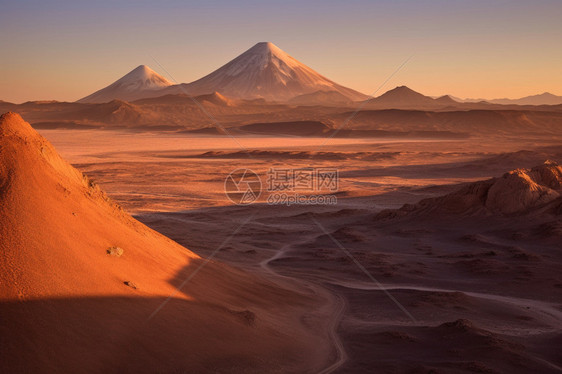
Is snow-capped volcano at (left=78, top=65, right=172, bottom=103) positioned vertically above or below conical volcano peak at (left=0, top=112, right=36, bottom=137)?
above

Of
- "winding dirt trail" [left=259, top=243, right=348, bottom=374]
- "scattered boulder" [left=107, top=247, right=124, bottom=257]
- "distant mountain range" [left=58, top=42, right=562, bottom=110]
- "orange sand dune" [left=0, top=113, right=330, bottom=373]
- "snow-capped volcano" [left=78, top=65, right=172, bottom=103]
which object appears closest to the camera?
"orange sand dune" [left=0, top=113, right=330, bottom=373]

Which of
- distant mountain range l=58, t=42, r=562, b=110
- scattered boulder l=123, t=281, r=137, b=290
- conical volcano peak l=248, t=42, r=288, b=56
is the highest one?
conical volcano peak l=248, t=42, r=288, b=56

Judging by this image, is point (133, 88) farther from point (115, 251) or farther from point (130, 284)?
point (130, 284)

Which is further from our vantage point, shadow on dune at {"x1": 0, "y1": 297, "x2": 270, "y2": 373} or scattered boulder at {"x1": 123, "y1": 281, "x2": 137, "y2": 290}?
scattered boulder at {"x1": 123, "y1": 281, "x2": 137, "y2": 290}

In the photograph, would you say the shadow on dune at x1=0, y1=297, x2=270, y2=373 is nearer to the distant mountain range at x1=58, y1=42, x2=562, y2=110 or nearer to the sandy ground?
the sandy ground

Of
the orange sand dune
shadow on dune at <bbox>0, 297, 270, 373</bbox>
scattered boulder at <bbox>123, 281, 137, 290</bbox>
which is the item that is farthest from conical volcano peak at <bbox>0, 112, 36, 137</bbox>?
shadow on dune at <bbox>0, 297, 270, 373</bbox>

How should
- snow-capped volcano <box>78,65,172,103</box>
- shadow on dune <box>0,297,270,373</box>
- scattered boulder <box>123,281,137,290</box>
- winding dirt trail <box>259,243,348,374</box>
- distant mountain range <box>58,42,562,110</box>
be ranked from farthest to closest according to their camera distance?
snow-capped volcano <box>78,65,172,103</box>
distant mountain range <box>58,42,562,110</box>
winding dirt trail <box>259,243,348,374</box>
scattered boulder <box>123,281,137,290</box>
shadow on dune <box>0,297,270,373</box>

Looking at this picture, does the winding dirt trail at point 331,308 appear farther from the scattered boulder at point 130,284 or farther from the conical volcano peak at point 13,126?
the conical volcano peak at point 13,126
